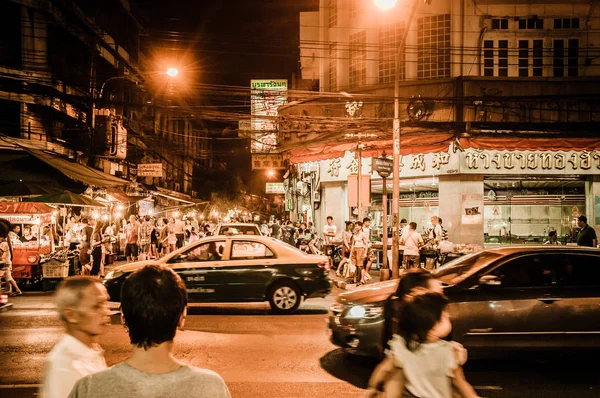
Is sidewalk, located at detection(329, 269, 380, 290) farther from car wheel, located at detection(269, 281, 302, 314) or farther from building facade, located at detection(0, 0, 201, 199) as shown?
building facade, located at detection(0, 0, 201, 199)

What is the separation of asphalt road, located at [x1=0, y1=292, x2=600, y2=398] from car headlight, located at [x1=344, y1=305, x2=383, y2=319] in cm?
79

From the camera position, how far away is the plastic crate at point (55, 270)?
16.0m

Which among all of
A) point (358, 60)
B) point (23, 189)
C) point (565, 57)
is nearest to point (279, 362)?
point (23, 189)

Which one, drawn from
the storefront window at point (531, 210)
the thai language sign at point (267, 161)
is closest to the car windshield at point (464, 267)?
the storefront window at point (531, 210)

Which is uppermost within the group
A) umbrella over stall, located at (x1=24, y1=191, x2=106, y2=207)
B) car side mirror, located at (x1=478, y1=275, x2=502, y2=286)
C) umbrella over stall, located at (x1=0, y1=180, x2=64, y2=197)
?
umbrella over stall, located at (x1=0, y1=180, x2=64, y2=197)

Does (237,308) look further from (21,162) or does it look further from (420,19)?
(420,19)

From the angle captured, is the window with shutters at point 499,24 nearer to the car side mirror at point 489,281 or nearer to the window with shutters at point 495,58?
the window with shutters at point 495,58

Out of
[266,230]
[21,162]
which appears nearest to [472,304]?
[21,162]

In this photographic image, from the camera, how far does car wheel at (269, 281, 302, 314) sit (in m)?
12.2

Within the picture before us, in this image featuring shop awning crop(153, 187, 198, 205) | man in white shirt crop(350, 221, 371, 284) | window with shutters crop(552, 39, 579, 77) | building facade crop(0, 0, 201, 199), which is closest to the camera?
man in white shirt crop(350, 221, 371, 284)

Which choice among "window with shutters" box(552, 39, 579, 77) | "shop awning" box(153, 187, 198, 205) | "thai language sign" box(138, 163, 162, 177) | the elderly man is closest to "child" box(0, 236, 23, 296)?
the elderly man

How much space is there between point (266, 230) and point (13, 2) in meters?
18.9

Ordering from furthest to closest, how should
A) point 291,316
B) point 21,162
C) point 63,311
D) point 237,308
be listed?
1. point 21,162
2. point 237,308
3. point 291,316
4. point 63,311

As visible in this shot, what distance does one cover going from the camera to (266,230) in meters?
35.6
